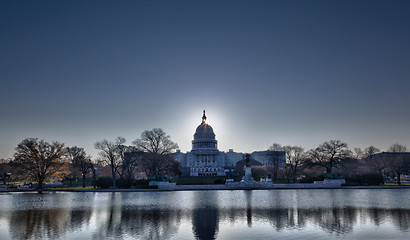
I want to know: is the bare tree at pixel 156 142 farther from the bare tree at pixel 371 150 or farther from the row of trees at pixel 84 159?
the bare tree at pixel 371 150

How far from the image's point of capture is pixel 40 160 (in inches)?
2729

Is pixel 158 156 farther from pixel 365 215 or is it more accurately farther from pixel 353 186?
pixel 365 215

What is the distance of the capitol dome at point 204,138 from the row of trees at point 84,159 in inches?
2231

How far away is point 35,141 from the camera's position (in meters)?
68.9

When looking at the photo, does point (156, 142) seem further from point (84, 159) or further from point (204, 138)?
point (204, 138)

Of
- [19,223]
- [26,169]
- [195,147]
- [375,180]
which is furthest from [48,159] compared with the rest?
[195,147]

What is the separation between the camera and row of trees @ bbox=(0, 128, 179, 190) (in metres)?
67.8

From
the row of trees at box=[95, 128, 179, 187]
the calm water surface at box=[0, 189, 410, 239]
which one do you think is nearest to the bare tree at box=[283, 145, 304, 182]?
the row of trees at box=[95, 128, 179, 187]

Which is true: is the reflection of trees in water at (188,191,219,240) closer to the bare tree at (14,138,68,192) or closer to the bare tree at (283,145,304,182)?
the bare tree at (14,138,68,192)

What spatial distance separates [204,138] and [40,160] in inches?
3648

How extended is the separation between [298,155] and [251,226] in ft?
259

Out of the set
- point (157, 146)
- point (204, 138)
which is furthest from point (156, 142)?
point (204, 138)

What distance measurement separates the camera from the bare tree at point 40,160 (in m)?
67.4

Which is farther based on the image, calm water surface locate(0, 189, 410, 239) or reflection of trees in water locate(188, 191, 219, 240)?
reflection of trees in water locate(188, 191, 219, 240)
